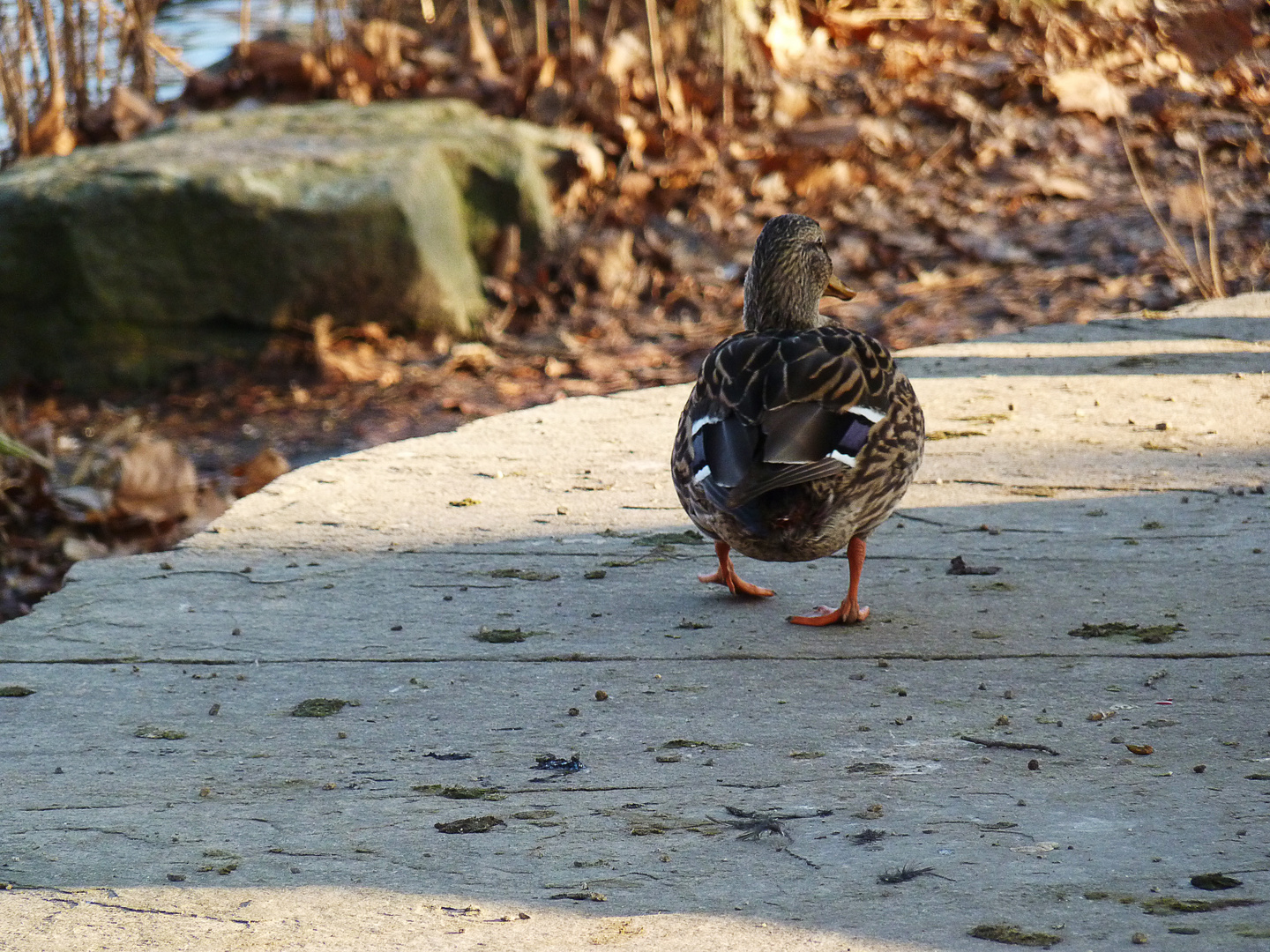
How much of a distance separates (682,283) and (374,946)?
7.68 m

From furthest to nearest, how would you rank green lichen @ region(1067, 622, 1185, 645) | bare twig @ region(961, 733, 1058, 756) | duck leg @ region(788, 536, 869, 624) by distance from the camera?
duck leg @ region(788, 536, 869, 624)
green lichen @ region(1067, 622, 1185, 645)
bare twig @ region(961, 733, 1058, 756)

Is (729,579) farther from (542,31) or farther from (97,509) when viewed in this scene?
(542,31)

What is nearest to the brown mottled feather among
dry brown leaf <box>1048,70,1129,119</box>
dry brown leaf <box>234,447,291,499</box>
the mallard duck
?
the mallard duck

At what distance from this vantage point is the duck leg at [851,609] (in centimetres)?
384

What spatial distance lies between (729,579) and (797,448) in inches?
29.4

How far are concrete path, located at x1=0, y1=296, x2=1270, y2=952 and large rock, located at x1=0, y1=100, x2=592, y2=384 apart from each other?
3.75m

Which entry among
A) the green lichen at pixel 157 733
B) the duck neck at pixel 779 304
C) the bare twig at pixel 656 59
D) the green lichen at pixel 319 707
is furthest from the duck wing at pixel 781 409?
the bare twig at pixel 656 59

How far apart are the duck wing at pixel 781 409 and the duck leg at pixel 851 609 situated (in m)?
0.38

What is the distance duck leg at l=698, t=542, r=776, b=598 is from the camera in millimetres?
4066

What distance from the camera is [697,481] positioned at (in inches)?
142

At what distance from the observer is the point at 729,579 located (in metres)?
4.11

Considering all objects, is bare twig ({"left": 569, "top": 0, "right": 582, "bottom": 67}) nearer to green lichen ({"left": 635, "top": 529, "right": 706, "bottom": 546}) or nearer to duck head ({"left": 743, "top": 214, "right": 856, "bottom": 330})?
duck head ({"left": 743, "top": 214, "right": 856, "bottom": 330})

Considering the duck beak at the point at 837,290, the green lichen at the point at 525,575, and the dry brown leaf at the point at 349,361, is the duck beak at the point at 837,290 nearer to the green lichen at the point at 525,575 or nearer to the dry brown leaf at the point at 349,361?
the green lichen at the point at 525,575

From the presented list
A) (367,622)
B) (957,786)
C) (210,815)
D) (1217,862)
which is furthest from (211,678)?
(1217,862)
